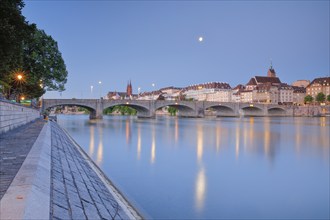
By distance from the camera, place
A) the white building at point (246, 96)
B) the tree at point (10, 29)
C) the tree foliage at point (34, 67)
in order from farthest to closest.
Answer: the white building at point (246, 96), the tree foliage at point (34, 67), the tree at point (10, 29)

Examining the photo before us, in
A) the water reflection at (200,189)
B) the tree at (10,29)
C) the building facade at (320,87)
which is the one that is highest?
the building facade at (320,87)

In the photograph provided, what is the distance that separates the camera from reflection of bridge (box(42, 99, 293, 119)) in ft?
281

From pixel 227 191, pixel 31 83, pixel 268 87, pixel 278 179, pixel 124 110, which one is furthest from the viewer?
pixel 268 87

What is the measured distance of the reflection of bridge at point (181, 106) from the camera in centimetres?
8562

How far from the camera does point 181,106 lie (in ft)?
370

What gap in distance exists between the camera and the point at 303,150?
30.2 metres

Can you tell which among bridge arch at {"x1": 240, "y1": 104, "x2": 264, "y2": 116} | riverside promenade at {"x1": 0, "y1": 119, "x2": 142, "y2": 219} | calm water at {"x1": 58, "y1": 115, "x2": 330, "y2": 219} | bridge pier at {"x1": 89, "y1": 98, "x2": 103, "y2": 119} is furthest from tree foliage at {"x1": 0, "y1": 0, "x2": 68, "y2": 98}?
bridge arch at {"x1": 240, "y1": 104, "x2": 264, "y2": 116}

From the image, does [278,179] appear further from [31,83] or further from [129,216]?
[31,83]

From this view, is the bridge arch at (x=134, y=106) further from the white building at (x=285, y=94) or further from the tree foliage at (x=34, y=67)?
the white building at (x=285, y=94)

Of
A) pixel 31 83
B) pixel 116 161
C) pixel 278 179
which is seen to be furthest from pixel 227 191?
pixel 31 83

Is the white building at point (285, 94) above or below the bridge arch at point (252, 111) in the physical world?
above

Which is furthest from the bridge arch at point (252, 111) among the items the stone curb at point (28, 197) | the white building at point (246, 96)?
the stone curb at point (28, 197)

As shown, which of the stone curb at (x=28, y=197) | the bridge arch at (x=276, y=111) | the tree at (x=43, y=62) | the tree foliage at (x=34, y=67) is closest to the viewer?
the stone curb at (x=28, y=197)

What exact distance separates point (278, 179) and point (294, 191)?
8.48 feet
